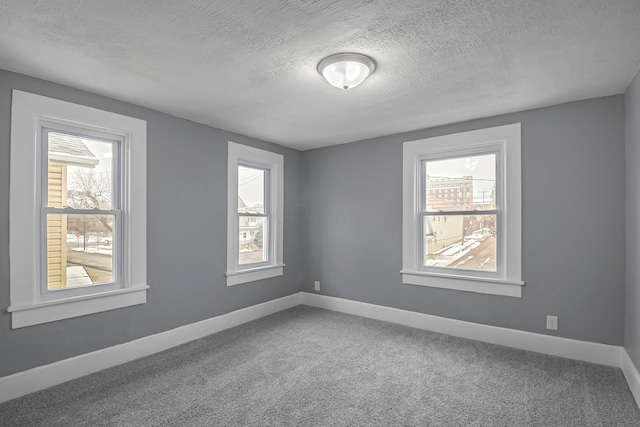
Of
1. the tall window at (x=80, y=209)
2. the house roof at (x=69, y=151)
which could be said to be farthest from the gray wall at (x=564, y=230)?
the house roof at (x=69, y=151)

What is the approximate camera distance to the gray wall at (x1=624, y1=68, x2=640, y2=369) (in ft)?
8.08

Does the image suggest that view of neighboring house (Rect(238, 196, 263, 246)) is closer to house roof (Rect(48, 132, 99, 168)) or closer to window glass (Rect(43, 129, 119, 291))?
window glass (Rect(43, 129, 119, 291))

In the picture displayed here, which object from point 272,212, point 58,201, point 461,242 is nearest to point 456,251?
point 461,242

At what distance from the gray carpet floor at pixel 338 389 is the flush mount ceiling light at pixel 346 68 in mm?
2304

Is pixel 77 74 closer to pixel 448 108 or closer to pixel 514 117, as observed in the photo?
pixel 448 108

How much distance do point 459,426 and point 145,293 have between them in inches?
111

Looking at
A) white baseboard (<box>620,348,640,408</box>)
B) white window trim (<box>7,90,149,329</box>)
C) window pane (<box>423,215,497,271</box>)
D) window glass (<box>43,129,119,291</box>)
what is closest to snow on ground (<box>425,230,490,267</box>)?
window pane (<box>423,215,497,271</box>)

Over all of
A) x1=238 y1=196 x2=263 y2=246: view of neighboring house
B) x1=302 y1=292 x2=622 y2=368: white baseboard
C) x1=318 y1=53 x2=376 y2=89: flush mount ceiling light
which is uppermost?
x1=318 y1=53 x2=376 y2=89: flush mount ceiling light

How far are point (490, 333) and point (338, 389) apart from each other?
1878mm

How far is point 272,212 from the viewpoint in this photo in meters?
4.70

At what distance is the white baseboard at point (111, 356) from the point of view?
2.43m

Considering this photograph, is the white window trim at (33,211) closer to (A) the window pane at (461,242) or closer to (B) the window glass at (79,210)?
(B) the window glass at (79,210)

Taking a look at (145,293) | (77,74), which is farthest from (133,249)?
(77,74)

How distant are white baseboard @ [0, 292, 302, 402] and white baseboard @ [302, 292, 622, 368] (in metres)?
1.36
